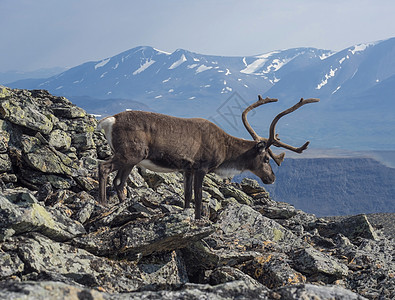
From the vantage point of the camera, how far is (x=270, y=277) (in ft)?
31.9

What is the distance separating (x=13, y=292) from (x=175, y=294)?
167 cm

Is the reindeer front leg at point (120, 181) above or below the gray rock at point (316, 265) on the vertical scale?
above

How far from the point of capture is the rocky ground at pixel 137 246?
194 inches

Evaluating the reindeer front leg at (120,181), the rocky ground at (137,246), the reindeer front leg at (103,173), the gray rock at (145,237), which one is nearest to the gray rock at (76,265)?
the rocky ground at (137,246)

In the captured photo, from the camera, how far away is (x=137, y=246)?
859 cm

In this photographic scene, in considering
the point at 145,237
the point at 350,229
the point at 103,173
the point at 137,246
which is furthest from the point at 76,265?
the point at 350,229

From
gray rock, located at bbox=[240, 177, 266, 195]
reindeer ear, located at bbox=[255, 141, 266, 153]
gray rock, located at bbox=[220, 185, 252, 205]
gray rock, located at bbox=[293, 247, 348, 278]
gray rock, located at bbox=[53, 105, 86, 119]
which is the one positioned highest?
gray rock, located at bbox=[53, 105, 86, 119]

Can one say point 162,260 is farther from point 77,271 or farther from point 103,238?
point 77,271

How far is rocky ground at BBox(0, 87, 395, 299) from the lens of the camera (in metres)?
4.94

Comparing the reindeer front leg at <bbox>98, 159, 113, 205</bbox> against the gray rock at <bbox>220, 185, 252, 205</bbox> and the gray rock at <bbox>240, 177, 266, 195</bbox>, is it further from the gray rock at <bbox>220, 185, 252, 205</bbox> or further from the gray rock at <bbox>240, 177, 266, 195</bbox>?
the gray rock at <bbox>240, 177, 266, 195</bbox>

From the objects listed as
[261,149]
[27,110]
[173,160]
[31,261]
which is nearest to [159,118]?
[173,160]

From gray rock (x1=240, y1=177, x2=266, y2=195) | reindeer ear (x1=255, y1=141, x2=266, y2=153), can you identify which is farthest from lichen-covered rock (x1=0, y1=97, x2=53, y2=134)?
gray rock (x1=240, y1=177, x2=266, y2=195)

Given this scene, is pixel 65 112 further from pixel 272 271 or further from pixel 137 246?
pixel 272 271

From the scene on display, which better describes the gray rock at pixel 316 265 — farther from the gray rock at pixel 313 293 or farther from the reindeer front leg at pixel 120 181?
the gray rock at pixel 313 293
